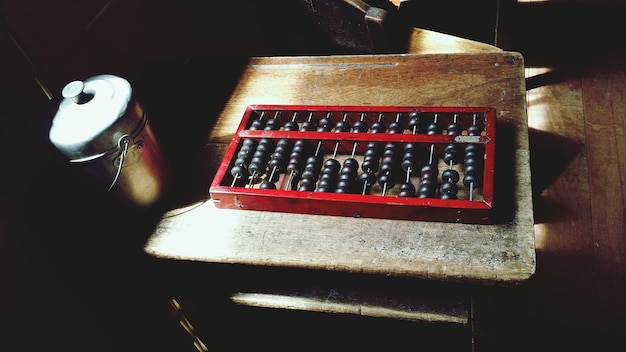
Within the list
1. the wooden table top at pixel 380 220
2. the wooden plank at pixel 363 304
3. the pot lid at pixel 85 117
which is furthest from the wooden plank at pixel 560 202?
the pot lid at pixel 85 117

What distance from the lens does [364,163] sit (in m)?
1.54

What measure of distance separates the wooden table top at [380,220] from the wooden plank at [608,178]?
1336 mm

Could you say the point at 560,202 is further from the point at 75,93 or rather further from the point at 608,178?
the point at 75,93

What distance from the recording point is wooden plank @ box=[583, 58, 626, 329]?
7.85ft

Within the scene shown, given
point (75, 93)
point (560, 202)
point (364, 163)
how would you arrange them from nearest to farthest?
point (75, 93) → point (364, 163) → point (560, 202)

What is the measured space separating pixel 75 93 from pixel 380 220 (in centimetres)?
95

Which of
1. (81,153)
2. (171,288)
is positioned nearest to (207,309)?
(171,288)

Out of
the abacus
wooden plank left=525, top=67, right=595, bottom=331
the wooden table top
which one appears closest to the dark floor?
wooden plank left=525, top=67, right=595, bottom=331

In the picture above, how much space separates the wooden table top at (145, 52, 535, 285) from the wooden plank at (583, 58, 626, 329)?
1336mm

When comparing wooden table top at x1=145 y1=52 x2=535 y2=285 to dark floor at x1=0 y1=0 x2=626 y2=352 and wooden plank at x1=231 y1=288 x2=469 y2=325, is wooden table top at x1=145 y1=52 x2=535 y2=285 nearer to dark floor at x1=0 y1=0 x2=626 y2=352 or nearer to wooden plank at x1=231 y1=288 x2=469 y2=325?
dark floor at x1=0 y1=0 x2=626 y2=352

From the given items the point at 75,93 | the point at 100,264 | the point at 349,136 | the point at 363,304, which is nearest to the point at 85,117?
the point at 75,93

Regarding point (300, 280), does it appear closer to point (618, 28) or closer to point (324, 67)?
point (324, 67)

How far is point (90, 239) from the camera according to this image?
60.6 inches

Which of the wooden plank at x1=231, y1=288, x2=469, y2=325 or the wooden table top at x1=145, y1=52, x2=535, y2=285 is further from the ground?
the wooden table top at x1=145, y1=52, x2=535, y2=285
